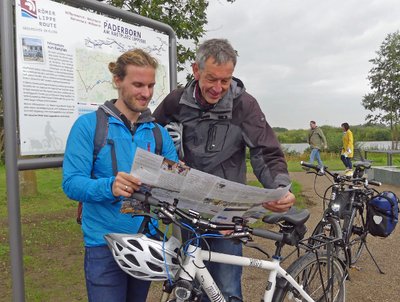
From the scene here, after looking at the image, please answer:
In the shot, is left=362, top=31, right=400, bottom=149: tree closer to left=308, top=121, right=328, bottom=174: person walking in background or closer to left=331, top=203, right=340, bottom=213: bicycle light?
left=308, top=121, right=328, bottom=174: person walking in background

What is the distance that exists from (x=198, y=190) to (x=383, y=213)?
3.27 meters

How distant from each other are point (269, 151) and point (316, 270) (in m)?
0.98

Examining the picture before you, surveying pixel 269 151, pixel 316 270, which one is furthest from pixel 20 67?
pixel 316 270

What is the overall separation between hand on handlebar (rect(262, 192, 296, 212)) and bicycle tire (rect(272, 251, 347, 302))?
0.58 m

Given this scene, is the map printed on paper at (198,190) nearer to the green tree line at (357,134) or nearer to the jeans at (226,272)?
the jeans at (226,272)

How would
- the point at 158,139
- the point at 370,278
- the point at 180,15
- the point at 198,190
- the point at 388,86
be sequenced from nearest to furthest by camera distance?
the point at 198,190 < the point at 158,139 < the point at 370,278 < the point at 180,15 < the point at 388,86

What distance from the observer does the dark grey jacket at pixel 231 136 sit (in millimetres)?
2441

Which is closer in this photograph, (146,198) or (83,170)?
(146,198)

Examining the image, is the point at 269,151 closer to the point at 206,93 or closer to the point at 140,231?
the point at 206,93

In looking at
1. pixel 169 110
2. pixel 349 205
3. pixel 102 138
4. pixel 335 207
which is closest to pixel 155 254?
pixel 102 138

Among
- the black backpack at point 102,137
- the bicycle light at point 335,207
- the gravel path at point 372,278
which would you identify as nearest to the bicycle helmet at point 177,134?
the black backpack at point 102,137

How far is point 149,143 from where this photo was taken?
2.18m

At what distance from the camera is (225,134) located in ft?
8.09

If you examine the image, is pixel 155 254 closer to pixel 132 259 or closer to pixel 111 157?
pixel 132 259
